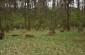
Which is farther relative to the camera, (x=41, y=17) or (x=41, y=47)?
(x=41, y=17)

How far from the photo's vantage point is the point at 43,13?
45.5 m

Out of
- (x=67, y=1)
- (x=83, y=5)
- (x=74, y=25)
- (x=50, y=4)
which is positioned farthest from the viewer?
(x=50, y=4)

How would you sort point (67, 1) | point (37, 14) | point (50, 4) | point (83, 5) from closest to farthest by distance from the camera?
point (67, 1), point (37, 14), point (83, 5), point (50, 4)

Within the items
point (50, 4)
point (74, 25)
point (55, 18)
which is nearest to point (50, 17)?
point (55, 18)

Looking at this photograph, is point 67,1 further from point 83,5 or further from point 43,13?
point 83,5

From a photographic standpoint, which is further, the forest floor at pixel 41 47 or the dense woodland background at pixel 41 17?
the dense woodland background at pixel 41 17

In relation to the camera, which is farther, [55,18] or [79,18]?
[55,18]

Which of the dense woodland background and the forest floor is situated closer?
the forest floor

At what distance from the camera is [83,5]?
48.1 m

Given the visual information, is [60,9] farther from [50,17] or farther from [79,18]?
[79,18]

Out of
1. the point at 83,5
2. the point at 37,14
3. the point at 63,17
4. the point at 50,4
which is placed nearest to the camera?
the point at 63,17

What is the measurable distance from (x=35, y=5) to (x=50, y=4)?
6.09 m

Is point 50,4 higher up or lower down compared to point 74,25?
higher up

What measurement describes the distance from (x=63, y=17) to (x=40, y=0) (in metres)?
6.29
